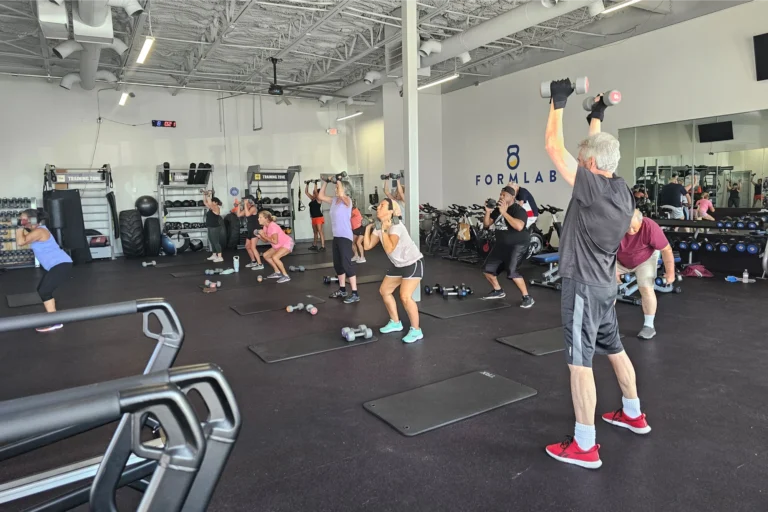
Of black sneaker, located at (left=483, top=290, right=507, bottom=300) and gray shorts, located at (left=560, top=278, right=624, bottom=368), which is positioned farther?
black sneaker, located at (left=483, top=290, right=507, bottom=300)

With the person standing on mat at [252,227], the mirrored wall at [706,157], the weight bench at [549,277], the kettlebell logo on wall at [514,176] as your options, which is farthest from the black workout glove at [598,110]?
the kettlebell logo on wall at [514,176]

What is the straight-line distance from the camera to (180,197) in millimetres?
11914

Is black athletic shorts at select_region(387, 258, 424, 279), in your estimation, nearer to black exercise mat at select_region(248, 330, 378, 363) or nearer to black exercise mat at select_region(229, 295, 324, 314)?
black exercise mat at select_region(248, 330, 378, 363)

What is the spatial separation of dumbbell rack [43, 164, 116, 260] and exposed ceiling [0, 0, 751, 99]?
201cm

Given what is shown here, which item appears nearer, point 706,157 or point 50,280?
point 50,280

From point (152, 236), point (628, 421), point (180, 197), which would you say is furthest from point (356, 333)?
point (180, 197)

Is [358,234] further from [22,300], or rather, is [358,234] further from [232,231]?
[22,300]

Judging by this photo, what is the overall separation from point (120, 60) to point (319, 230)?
5.12 m

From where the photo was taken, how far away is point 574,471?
2369mm

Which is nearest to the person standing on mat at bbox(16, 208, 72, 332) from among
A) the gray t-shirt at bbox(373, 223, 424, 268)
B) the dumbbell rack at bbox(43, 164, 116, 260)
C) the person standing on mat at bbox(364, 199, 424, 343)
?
the person standing on mat at bbox(364, 199, 424, 343)

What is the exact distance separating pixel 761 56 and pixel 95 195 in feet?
39.5

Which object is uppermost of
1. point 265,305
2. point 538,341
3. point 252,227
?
point 252,227

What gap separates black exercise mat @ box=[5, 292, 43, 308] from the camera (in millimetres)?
6465

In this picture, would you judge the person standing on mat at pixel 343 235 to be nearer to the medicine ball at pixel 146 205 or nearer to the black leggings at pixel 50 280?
the black leggings at pixel 50 280
